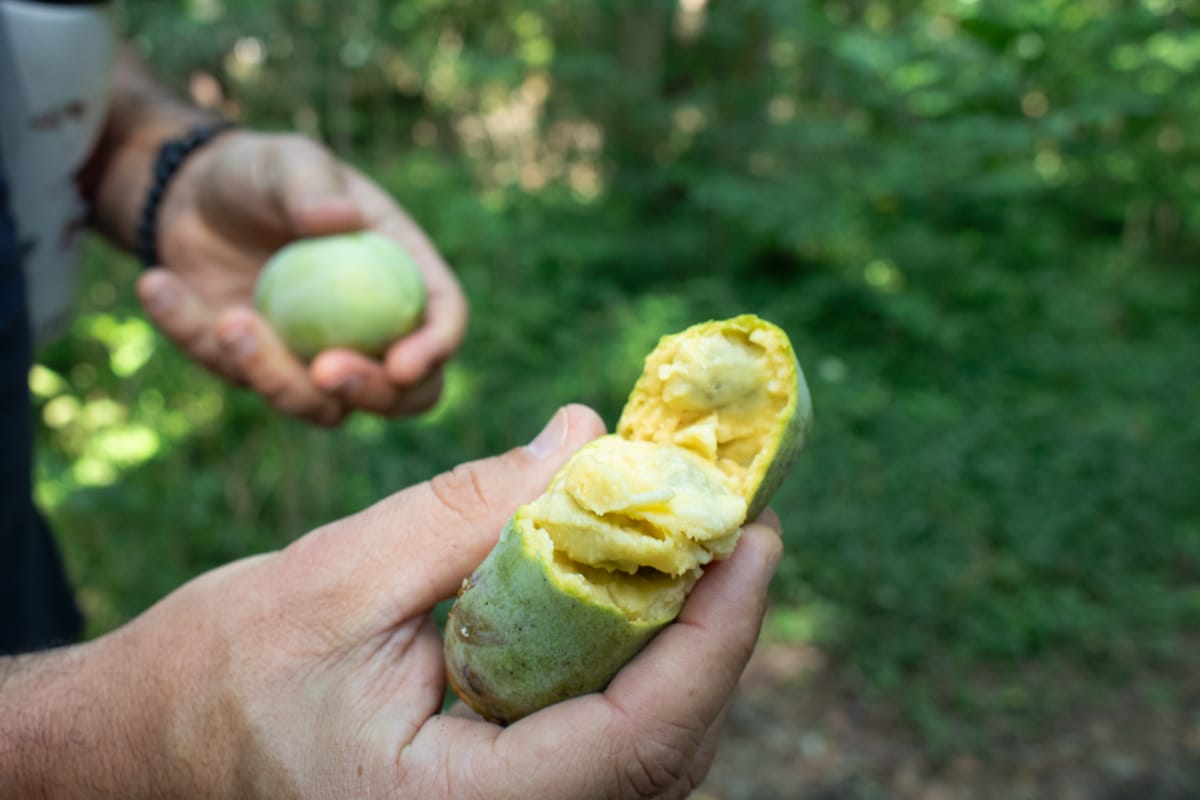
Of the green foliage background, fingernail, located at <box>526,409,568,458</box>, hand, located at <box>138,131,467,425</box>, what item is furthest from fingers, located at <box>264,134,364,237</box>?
fingernail, located at <box>526,409,568,458</box>

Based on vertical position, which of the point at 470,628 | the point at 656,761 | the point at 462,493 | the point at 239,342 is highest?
the point at 462,493

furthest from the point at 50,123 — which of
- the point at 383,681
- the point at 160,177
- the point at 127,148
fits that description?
the point at 383,681

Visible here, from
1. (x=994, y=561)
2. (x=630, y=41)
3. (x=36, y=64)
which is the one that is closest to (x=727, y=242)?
(x=630, y=41)

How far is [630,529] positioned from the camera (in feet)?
4.25

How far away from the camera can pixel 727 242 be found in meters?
7.58

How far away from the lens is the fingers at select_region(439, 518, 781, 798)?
4.11 feet

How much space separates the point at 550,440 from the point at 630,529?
0.26 meters

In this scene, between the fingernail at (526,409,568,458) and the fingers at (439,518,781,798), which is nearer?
the fingers at (439,518,781,798)

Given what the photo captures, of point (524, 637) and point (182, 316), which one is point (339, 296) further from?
point (524, 637)

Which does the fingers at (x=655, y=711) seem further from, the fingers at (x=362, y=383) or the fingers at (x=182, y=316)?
the fingers at (x=182, y=316)

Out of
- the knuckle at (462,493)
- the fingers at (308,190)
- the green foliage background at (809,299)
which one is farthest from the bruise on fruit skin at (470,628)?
the green foliage background at (809,299)

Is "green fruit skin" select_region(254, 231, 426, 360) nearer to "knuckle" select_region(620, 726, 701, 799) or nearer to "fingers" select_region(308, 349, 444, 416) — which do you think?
"fingers" select_region(308, 349, 444, 416)

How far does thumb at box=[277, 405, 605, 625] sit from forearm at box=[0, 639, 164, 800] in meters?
0.37

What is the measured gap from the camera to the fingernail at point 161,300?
2623 mm
